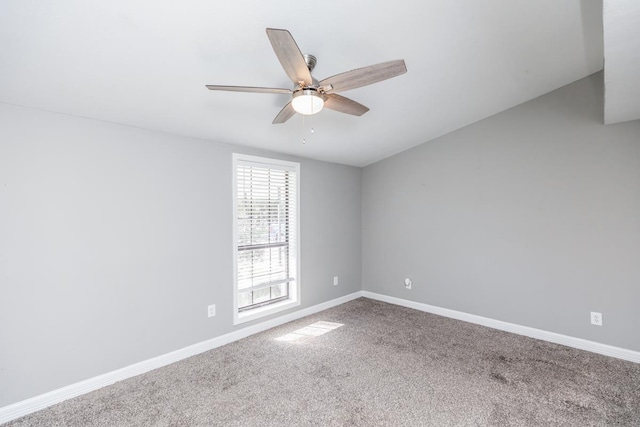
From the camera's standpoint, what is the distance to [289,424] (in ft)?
6.66

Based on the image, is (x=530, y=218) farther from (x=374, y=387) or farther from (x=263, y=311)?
(x=263, y=311)

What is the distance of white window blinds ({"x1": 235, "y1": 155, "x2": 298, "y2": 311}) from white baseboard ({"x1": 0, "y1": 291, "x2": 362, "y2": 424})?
273 mm

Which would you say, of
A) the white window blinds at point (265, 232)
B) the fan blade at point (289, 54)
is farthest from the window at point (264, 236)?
the fan blade at point (289, 54)

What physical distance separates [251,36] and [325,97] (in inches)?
22.0

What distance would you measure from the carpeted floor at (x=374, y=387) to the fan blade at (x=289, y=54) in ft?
7.08

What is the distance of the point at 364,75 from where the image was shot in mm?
1705

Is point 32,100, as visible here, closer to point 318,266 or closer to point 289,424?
point 289,424

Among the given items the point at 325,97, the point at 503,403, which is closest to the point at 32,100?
the point at 325,97

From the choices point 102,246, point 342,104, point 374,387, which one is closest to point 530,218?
point 374,387

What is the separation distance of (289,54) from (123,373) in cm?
278

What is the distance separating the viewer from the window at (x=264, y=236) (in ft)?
11.4

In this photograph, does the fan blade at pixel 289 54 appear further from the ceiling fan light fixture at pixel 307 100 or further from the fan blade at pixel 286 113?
the fan blade at pixel 286 113

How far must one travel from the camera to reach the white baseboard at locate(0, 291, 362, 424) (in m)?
2.13

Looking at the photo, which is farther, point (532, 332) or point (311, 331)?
point (311, 331)
